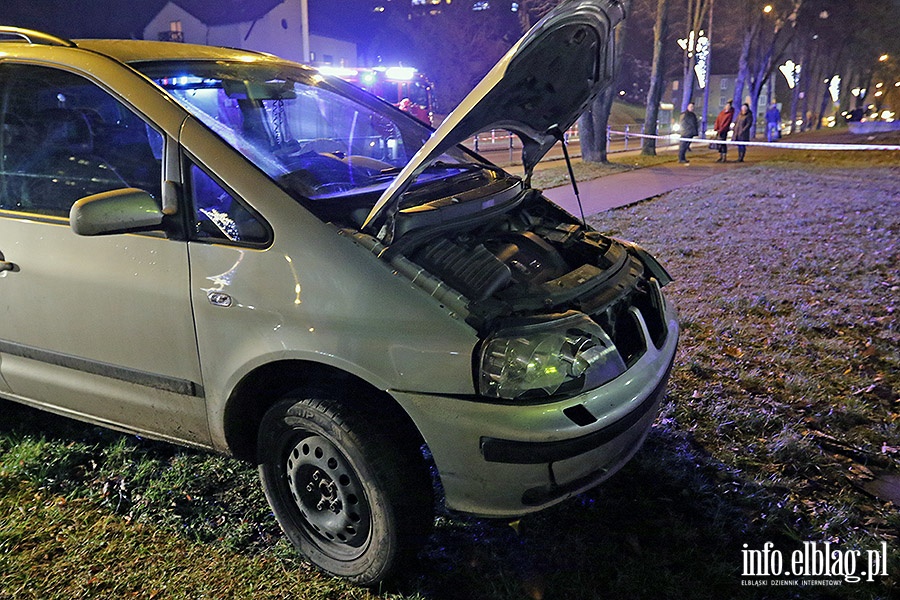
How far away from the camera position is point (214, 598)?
7.73ft

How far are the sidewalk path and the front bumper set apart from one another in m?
7.02

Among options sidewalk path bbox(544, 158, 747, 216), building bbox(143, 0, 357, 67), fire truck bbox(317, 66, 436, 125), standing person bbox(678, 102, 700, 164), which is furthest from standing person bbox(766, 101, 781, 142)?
building bbox(143, 0, 357, 67)

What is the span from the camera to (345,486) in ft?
7.48

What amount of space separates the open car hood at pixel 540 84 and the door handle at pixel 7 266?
158 cm

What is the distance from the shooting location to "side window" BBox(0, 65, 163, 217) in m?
2.62

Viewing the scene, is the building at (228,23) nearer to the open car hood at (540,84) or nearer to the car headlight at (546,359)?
the open car hood at (540,84)

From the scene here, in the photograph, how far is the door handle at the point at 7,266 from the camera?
2734mm

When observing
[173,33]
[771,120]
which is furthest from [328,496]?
[173,33]

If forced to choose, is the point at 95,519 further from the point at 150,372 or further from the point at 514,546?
the point at 514,546

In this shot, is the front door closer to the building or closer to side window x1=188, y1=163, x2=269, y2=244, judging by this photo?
side window x1=188, y1=163, x2=269, y2=244

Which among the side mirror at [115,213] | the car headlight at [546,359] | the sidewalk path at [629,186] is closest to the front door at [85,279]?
the side mirror at [115,213]

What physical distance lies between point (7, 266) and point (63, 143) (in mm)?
568

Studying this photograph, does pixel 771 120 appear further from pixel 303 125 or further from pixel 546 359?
pixel 546 359

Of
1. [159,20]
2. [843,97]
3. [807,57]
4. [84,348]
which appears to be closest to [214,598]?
[84,348]
